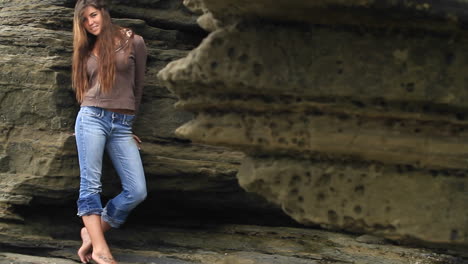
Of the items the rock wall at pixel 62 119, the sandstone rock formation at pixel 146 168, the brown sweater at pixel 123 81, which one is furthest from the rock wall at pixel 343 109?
the rock wall at pixel 62 119

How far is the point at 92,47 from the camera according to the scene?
4648 millimetres

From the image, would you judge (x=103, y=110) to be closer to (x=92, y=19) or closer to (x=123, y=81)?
(x=123, y=81)

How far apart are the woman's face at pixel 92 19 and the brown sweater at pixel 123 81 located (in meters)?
0.19

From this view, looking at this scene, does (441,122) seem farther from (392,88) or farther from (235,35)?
(235,35)

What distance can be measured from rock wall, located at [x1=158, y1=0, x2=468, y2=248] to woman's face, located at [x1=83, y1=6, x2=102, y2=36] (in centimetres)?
131

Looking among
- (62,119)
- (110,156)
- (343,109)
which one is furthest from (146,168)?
(343,109)

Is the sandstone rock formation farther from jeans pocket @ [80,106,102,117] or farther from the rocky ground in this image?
jeans pocket @ [80,106,102,117]

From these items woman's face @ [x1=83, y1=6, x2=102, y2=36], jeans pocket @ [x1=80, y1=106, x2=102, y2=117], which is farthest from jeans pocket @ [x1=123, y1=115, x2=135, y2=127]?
woman's face @ [x1=83, y1=6, x2=102, y2=36]

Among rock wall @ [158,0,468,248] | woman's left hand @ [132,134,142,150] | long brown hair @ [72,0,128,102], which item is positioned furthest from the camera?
woman's left hand @ [132,134,142,150]

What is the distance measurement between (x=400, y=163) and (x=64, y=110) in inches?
106

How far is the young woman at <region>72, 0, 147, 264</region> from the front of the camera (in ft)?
14.8

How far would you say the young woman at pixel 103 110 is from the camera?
4.50 meters

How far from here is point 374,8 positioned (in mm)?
3109

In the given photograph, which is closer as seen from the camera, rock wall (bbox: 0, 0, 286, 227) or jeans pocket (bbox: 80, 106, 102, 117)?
jeans pocket (bbox: 80, 106, 102, 117)
